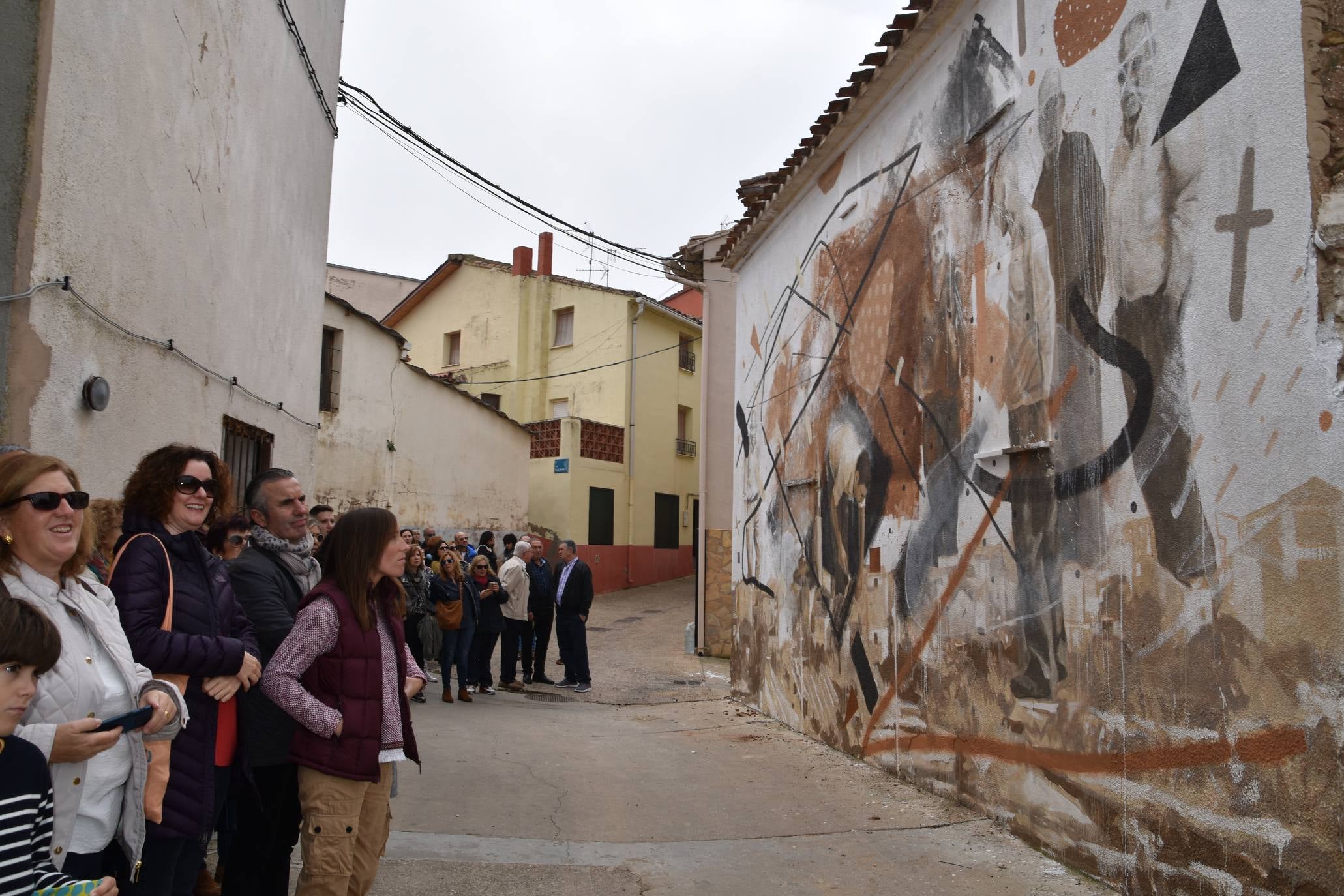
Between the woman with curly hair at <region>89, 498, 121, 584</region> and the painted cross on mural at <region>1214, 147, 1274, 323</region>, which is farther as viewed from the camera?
the painted cross on mural at <region>1214, 147, 1274, 323</region>

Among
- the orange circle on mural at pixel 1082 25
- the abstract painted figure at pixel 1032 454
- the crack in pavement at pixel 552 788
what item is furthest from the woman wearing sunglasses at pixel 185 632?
the orange circle on mural at pixel 1082 25

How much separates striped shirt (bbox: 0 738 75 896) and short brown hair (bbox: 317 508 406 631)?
138cm

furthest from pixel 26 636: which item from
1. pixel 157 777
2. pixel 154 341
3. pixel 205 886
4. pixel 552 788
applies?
pixel 552 788

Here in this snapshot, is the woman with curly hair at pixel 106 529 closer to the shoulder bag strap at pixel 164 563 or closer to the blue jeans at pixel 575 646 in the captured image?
the shoulder bag strap at pixel 164 563

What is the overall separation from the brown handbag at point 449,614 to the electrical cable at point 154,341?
2325 millimetres

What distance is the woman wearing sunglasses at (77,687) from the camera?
8.03 ft

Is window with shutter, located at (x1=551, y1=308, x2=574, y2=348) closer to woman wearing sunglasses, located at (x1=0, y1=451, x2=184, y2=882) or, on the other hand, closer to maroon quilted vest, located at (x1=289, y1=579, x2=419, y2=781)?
maroon quilted vest, located at (x1=289, y1=579, x2=419, y2=781)

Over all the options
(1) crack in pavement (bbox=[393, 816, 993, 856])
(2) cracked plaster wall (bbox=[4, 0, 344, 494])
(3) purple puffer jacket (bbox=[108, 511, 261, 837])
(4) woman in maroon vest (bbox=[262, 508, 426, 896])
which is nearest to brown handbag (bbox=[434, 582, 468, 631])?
(2) cracked plaster wall (bbox=[4, 0, 344, 494])

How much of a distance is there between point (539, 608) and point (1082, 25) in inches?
343

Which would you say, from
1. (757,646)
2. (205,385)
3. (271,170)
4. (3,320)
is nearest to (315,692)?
(3,320)

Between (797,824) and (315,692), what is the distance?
3.18 metres

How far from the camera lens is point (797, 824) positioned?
222 inches

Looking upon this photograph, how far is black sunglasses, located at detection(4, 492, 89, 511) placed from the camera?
254 centimetres

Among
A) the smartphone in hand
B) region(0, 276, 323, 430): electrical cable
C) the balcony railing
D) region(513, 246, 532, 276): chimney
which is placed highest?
region(513, 246, 532, 276): chimney
